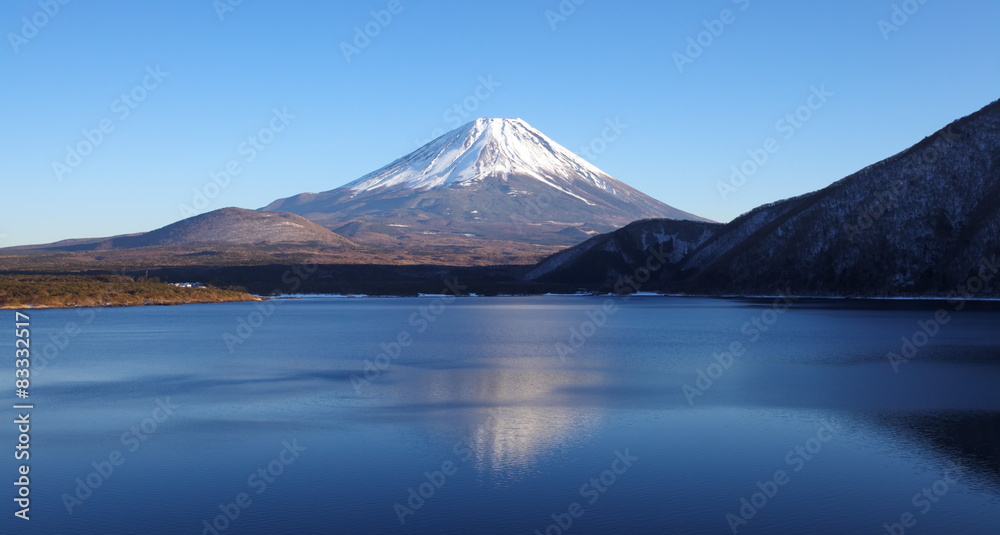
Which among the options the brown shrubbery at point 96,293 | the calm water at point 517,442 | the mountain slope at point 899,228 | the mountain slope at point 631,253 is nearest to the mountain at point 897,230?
the mountain slope at point 899,228

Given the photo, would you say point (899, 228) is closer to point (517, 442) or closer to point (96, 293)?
point (517, 442)

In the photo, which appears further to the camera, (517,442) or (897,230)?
(897,230)

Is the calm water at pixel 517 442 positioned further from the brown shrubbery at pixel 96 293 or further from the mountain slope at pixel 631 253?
the mountain slope at pixel 631 253

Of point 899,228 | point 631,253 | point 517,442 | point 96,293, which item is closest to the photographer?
point 517,442

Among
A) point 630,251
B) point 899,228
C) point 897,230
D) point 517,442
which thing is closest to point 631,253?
point 630,251

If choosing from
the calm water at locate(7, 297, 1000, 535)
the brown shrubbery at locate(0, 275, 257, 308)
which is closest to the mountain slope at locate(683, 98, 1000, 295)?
the calm water at locate(7, 297, 1000, 535)
